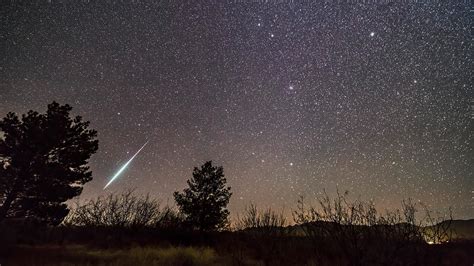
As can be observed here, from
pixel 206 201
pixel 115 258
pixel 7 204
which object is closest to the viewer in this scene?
pixel 115 258

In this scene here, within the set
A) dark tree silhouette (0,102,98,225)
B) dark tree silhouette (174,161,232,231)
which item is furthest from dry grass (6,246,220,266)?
dark tree silhouette (174,161,232,231)

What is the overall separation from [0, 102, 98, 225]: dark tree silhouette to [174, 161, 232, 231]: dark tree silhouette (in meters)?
14.1

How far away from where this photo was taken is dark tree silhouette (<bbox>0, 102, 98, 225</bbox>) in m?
19.6

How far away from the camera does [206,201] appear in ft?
116

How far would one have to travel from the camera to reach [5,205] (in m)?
19.4

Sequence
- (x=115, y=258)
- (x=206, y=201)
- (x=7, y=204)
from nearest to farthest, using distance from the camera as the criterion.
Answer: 1. (x=115, y=258)
2. (x=7, y=204)
3. (x=206, y=201)

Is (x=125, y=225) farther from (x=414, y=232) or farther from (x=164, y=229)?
Result: (x=414, y=232)

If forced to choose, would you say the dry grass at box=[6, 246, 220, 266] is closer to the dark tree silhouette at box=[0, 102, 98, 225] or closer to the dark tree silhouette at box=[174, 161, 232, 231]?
the dark tree silhouette at box=[0, 102, 98, 225]

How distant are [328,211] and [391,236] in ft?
5.52

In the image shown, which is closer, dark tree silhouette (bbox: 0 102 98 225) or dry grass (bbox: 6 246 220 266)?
dry grass (bbox: 6 246 220 266)

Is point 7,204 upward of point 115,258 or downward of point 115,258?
upward

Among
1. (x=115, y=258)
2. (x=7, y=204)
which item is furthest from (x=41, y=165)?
(x=115, y=258)

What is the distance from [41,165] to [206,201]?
18.3 metres

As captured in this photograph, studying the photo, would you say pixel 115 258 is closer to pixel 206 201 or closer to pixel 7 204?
pixel 7 204
